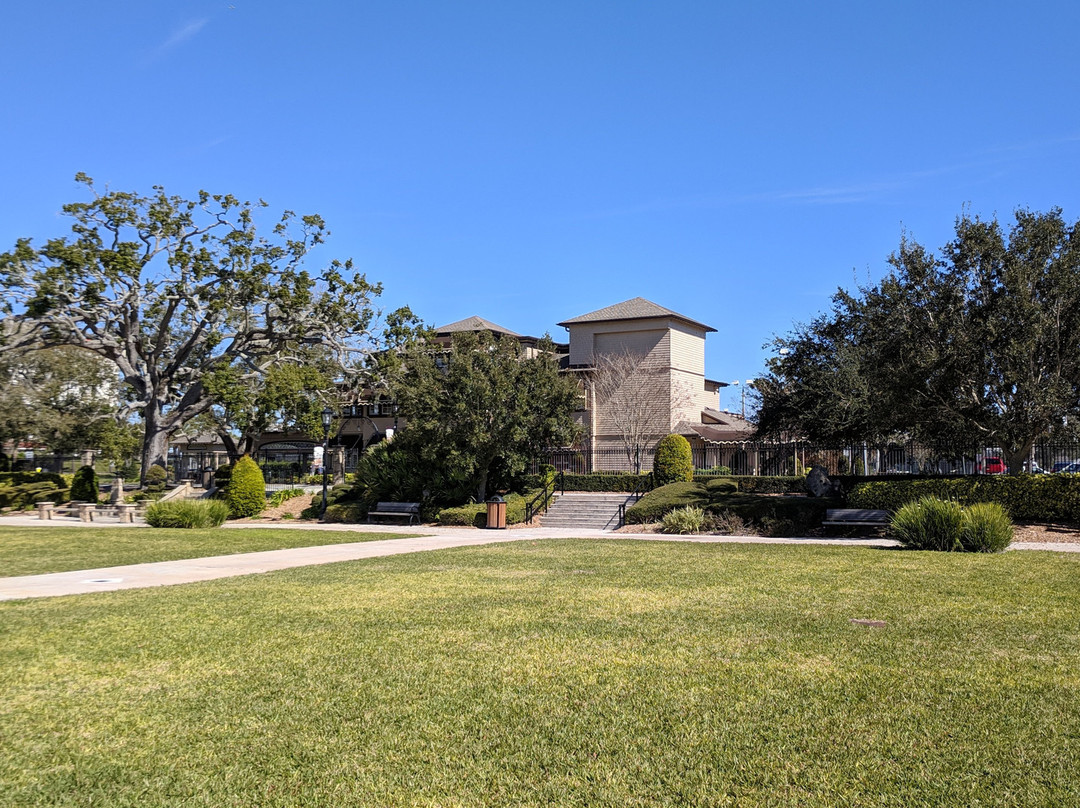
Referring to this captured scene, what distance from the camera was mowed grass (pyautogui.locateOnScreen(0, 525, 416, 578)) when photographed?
1581 centimetres

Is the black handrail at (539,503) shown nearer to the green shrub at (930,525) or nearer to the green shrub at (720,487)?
the green shrub at (720,487)

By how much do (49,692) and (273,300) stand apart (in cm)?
3459

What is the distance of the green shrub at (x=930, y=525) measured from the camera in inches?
641

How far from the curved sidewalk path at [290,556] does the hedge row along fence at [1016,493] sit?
9.24ft

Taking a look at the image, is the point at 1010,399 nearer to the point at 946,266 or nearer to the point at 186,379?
the point at 946,266

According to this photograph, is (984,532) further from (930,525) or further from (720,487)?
(720,487)

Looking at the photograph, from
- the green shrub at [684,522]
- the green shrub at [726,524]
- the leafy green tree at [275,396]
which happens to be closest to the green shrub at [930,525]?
the green shrub at [726,524]

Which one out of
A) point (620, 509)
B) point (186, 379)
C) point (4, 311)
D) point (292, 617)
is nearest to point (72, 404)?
point (186, 379)

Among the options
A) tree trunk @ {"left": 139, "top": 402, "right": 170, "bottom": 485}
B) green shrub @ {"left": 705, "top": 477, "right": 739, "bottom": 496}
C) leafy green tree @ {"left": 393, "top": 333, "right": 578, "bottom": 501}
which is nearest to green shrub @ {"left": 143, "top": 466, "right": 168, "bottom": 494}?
tree trunk @ {"left": 139, "top": 402, "right": 170, "bottom": 485}

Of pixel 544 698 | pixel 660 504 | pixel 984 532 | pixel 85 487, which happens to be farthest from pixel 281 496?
pixel 544 698

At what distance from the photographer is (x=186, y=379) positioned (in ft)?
142

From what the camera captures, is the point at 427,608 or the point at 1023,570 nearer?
the point at 427,608

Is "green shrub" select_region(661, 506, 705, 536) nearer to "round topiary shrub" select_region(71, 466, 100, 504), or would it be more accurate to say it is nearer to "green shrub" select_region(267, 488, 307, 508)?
"green shrub" select_region(267, 488, 307, 508)

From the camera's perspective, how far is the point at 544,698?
6117mm
